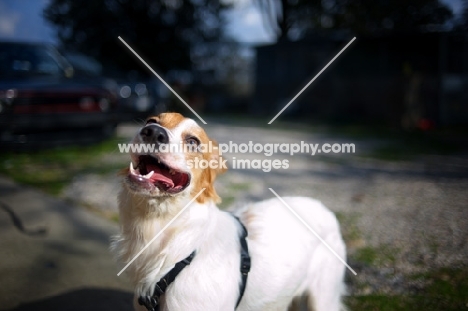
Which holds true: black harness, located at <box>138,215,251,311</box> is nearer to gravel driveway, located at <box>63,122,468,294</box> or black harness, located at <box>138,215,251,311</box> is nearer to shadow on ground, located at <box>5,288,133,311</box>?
gravel driveway, located at <box>63,122,468,294</box>

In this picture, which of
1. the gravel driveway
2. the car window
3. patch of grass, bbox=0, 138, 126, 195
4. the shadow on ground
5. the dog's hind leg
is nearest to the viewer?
the dog's hind leg

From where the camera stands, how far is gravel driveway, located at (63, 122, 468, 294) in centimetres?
335

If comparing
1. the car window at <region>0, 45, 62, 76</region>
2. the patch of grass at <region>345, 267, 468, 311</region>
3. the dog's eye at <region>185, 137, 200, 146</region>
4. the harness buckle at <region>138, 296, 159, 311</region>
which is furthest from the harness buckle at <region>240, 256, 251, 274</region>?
the car window at <region>0, 45, 62, 76</region>

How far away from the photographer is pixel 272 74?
1722cm

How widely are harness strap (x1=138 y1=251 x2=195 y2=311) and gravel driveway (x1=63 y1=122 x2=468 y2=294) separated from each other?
1.96 feet

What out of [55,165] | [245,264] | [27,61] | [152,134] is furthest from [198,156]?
[27,61]

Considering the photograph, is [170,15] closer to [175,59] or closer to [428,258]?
[175,59]

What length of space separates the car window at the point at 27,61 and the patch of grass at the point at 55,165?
1374mm

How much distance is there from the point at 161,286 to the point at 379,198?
3.61 metres

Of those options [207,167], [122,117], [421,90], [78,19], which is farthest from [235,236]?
[78,19]

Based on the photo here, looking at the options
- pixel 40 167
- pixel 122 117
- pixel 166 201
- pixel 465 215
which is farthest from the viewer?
pixel 122 117

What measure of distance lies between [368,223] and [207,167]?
7.99 feet

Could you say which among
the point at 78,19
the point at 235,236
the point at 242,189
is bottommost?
the point at 242,189

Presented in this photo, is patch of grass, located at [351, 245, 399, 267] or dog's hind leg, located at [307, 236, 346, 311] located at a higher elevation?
dog's hind leg, located at [307, 236, 346, 311]
